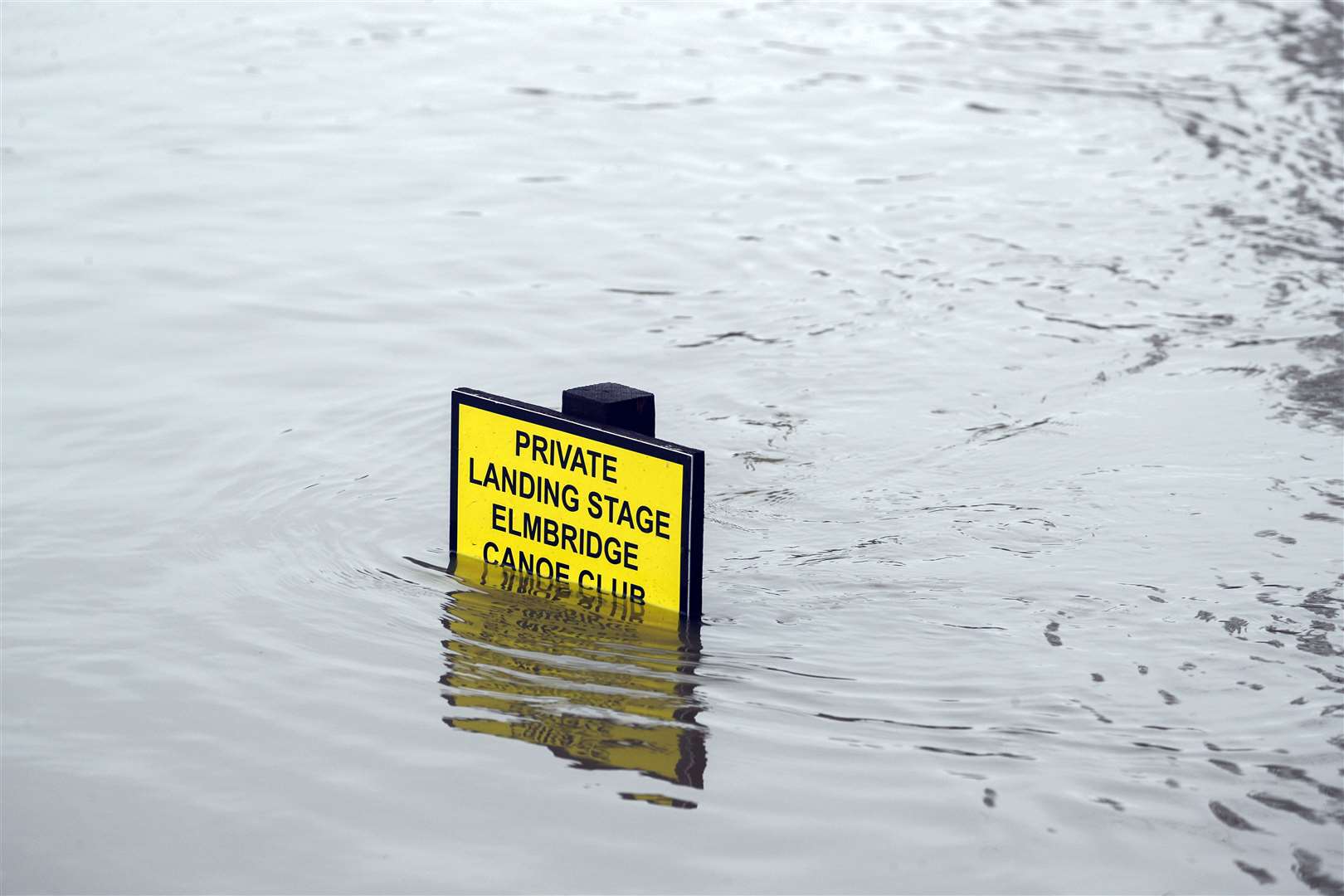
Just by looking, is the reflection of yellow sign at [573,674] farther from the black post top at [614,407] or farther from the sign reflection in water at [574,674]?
the black post top at [614,407]

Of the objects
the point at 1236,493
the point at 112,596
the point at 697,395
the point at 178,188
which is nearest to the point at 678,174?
the point at 178,188

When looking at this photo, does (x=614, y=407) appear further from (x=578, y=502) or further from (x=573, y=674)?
(x=573, y=674)

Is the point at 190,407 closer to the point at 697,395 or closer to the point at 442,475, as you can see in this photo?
the point at 442,475

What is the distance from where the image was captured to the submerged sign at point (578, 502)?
203 inches

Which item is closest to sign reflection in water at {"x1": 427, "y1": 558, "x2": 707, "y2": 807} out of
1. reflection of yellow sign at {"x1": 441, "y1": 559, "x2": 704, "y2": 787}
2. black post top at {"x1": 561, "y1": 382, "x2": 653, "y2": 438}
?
reflection of yellow sign at {"x1": 441, "y1": 559, "x2": 704, "y2": 787}

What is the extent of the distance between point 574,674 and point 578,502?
0.60 metres

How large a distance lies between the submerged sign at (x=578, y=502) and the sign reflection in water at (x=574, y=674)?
7cm

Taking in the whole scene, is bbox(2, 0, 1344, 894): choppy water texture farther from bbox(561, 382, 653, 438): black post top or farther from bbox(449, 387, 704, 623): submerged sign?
bbox(561, 382, 653, 438): black post top

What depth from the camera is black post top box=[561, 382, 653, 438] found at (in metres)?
5.27

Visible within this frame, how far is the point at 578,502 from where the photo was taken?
5.39 meters

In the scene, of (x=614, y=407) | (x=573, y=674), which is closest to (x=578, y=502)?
(x=614, y=407)

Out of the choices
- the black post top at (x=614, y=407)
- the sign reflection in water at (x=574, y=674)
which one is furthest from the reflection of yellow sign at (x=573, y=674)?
the black post top at (x=614, y=407)

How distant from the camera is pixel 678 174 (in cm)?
1224

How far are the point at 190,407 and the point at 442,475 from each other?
1431 mm
